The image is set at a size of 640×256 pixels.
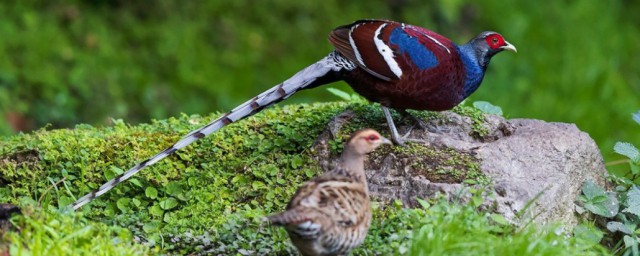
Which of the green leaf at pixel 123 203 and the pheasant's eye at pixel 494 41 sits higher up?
the green leaf at pixel 123 203

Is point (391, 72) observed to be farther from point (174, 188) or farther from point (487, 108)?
point (174, 188)

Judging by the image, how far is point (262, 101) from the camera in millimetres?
6609

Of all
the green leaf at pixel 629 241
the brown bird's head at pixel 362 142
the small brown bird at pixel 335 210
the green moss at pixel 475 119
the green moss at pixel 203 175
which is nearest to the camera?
the small brown bird at pixel 335 210

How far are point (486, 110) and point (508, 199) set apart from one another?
54.9 inches

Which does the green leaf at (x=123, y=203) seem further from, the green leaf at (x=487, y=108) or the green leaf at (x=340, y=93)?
the green leaf at (x=487, y=108)

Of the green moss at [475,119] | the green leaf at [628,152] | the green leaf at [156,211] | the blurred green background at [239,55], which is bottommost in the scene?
the green leaf at [628,152]

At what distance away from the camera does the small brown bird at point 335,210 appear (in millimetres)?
4980

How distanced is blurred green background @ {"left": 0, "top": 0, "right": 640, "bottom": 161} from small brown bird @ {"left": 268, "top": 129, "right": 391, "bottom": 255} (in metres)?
5.45

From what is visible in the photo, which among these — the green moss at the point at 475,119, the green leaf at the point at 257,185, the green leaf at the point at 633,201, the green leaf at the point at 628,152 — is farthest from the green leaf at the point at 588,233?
the green leaf at the point at 257,185

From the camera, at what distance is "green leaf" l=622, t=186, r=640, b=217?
6.41 metres

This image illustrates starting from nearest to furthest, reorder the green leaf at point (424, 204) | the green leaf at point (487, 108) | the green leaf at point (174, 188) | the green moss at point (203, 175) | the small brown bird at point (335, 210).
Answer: the small brown bird at point (335, 210) → the green leaf at point (424, 204) → the green moss at point (203, 175) → the green leaf at point (174, 188) → the green leaf at point (487, 108)

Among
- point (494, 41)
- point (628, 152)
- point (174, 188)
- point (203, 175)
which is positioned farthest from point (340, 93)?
point (628, 152)

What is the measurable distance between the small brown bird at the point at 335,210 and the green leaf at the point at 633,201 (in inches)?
→ 73.2

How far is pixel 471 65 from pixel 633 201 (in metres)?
1.33
